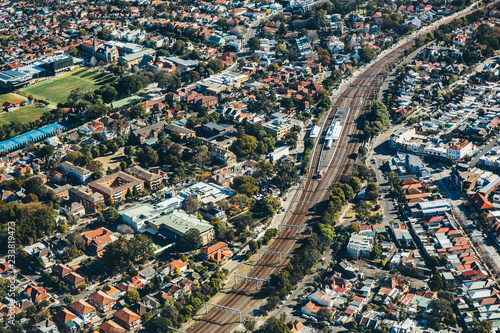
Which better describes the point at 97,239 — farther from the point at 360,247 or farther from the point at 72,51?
the point at 72,51

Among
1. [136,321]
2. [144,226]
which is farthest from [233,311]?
[144,226]

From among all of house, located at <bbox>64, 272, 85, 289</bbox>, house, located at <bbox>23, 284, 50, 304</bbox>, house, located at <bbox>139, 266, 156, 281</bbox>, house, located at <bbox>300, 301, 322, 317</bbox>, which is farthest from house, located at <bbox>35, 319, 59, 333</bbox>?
house, located at <bbox>300, 301, 322, 317</bbox>

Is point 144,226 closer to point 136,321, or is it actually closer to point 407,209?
point 136,321

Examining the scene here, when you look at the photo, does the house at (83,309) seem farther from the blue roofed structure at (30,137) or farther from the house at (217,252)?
the blue roofed structure at (30,137)

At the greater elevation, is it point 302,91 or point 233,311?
point 302,91

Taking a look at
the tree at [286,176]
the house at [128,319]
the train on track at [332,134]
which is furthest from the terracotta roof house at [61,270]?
the train on track at [332,134]

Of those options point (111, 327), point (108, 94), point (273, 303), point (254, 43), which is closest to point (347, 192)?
point (273, 303)
